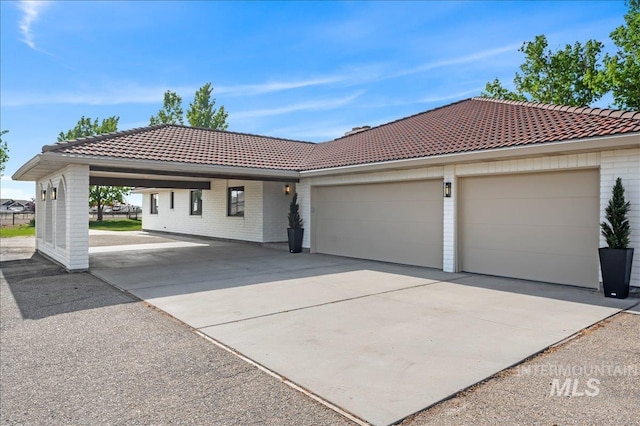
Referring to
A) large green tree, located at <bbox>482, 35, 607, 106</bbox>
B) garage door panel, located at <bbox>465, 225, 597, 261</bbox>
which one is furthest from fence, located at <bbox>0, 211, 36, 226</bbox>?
large green tree, located at <bbox>482, 35, 607, 106</bbox>

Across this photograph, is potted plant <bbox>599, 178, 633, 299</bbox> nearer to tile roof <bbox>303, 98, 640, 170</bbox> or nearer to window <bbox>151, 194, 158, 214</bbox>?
tile roof <bbox>303, 98, 640, 170</bbox>

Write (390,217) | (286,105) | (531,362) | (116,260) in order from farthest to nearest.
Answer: (286,105)
(116,260)
(390,217)
(531,362)

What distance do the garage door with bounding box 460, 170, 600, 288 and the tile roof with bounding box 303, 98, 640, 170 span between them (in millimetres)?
922

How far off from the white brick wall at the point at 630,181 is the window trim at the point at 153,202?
2432 centimetres

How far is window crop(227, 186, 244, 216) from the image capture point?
57.8 ft

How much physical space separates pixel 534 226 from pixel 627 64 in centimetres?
1847

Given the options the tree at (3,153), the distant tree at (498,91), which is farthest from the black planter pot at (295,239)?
the tree at (3,153)

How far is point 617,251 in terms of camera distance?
6840mm

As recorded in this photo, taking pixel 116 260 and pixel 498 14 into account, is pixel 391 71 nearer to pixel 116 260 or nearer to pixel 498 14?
pixel 498 14

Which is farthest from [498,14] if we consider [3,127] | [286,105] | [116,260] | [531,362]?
[3,127]

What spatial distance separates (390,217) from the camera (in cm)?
1150

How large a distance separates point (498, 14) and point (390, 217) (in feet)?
26.3

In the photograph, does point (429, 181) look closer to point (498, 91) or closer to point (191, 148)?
point (191, 148)

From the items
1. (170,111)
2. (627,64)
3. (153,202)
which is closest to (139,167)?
(153,202)
